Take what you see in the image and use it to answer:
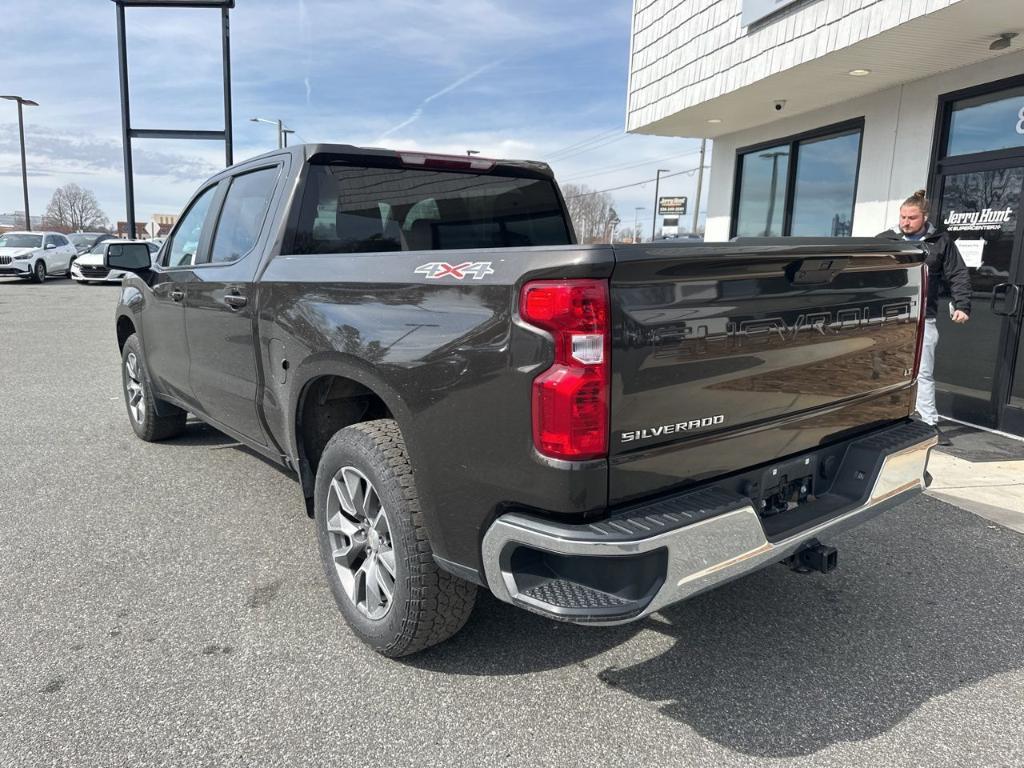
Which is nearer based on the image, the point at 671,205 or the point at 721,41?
the point at 721,41

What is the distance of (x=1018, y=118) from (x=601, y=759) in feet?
21.3

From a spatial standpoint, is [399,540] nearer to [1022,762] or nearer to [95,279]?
[1022,762]

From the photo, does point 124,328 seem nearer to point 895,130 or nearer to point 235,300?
point 235,300

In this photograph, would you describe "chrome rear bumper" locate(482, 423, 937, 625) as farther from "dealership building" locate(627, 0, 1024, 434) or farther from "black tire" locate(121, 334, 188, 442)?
"dealership building" locate(627, 0, 1024, 434)

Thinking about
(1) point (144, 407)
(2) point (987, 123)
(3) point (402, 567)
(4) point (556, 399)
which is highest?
(2) point (987, 123)

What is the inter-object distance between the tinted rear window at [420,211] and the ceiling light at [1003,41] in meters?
4.13

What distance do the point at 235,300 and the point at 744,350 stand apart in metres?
2.35

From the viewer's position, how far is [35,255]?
23.0 m

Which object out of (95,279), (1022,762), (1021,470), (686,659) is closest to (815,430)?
(686,659)

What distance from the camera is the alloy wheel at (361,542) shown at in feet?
8.68

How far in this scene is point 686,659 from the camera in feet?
8.98

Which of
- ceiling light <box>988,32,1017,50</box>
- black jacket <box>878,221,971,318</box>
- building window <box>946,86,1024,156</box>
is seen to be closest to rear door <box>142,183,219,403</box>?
black jacket <box>878,221,971,318</box>

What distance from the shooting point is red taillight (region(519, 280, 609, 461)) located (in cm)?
193

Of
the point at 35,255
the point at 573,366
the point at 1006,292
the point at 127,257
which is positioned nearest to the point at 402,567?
the point at 573,366
